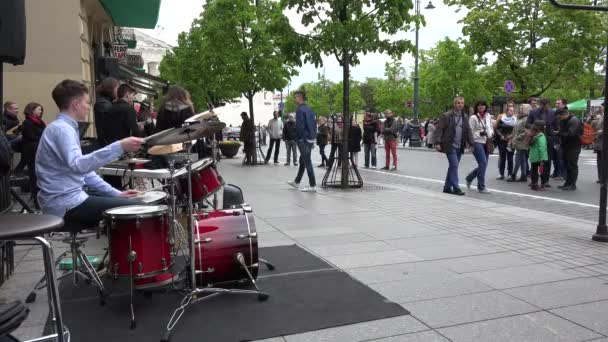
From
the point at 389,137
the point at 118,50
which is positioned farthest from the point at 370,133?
the point at 118,50

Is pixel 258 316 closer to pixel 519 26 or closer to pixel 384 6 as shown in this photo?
pixel 384 6

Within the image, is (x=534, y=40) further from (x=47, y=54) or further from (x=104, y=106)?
(x=104, y=106)

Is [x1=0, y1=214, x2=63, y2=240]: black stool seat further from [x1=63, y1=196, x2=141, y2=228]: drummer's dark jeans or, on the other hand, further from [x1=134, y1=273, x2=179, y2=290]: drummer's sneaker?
[x1=134, y1=273, x2=179, y2=290]: drummer's sneaker

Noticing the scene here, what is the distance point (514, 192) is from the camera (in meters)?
11.2

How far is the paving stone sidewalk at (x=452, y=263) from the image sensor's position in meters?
3.77

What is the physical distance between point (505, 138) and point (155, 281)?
1139 cm

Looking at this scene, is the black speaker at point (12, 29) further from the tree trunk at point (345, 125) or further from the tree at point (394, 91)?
the tree at point (394, 91)

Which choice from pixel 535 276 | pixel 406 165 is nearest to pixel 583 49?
pixel 406 165

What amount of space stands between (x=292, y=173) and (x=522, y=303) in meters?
11.3

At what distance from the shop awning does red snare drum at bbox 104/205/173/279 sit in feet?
32.7

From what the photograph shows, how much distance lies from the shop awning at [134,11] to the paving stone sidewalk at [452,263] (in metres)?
6.40

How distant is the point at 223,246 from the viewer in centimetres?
425

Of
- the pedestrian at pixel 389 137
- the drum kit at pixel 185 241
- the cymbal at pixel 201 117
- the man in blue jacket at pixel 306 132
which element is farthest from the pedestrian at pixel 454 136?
the cymbal at pixel 201 117

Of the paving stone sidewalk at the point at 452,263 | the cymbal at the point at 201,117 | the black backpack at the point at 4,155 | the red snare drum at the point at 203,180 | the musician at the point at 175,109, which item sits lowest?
the paving stone sidewalk at the point at 452,263
